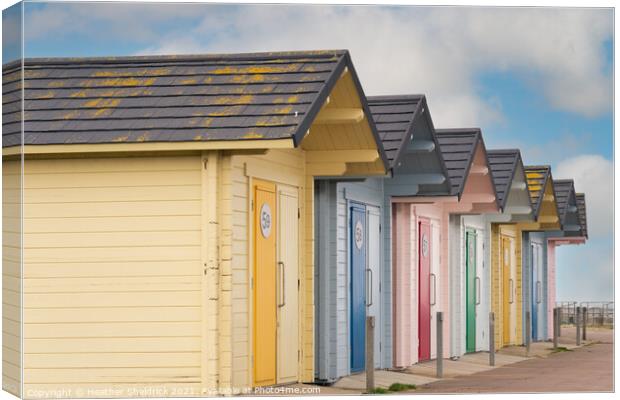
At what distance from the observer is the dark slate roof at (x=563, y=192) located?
3170cm

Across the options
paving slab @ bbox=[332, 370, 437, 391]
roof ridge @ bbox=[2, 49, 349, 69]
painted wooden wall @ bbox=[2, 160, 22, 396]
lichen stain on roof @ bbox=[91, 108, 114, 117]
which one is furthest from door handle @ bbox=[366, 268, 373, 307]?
painted wooden wall @ bbox=[2, 160, 22, 396]

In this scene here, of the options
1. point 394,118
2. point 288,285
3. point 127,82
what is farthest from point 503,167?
point 127,82

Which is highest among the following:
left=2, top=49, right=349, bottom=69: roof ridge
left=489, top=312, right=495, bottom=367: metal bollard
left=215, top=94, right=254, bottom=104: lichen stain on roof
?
left=2, top=49, right=349, bottom=69: roof ridge

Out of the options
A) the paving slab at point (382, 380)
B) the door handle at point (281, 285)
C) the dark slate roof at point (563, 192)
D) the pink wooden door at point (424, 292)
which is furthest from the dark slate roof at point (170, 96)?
the dark slate roof at point (563, 192)

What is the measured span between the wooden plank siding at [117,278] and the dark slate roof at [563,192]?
19.0 m

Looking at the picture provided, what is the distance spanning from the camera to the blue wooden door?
18.0 metres

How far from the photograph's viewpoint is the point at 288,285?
52.4 ft

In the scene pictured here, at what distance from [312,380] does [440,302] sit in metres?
6.95

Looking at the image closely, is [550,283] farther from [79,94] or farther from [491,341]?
[79,94]

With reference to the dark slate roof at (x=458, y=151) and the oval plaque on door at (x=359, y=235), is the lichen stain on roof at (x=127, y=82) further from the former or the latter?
the dark slate roof at (x=458, y=151)

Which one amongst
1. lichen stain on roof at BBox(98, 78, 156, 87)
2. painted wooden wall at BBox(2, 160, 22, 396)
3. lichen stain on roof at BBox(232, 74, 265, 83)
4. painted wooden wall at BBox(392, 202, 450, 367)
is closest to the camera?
painted wooden wall at BBox(2, 160, 22, 396)

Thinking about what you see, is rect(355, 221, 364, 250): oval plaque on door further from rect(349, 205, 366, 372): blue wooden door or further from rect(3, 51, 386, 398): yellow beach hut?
rect(3, 51, 386, 398): yellow beach hut

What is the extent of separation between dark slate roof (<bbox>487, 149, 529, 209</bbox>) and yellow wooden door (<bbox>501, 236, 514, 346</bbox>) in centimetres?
369

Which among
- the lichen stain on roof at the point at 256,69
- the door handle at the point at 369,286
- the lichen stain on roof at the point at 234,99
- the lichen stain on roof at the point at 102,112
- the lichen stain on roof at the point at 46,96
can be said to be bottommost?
the door handle at the point at 369,286
